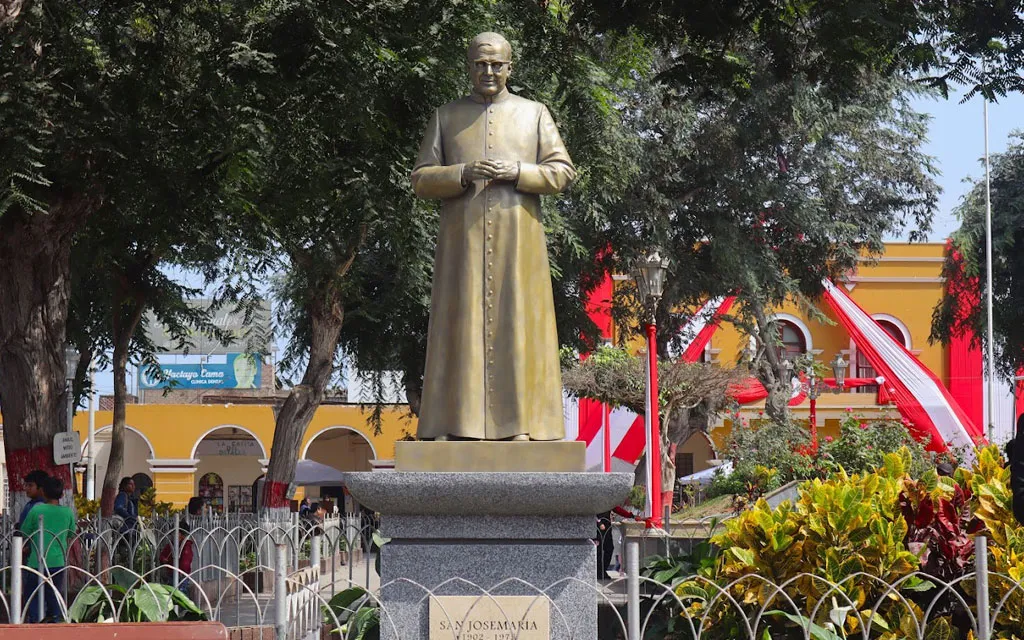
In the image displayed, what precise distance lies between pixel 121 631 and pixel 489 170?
2650 millimetres

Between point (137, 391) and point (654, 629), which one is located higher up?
point (137, 391)

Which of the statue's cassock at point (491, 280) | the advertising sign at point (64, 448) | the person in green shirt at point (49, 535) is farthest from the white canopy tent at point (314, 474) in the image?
the statue's cassock at point (491, 280)

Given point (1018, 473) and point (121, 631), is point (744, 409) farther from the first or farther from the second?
point (121, 631)

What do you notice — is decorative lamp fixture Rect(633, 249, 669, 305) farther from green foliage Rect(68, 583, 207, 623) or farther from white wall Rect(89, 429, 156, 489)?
white wall Rect(89, 429, 156, 489)

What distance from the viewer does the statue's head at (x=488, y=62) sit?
695 centimetres

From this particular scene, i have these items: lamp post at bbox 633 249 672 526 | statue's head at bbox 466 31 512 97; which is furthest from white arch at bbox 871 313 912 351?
statue's head at bbox 466 31 512 97

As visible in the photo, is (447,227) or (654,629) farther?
(654,629)

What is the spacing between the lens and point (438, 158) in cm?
700

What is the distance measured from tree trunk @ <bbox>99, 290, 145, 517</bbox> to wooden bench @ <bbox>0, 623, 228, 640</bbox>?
12579mm

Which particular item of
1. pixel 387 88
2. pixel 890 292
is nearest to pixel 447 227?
pixel 387 88

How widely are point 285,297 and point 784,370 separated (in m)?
11.2

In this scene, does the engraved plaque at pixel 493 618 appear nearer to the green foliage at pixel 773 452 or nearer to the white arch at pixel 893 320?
the green foliage at pixel 773 452

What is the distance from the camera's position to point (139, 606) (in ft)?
25.9

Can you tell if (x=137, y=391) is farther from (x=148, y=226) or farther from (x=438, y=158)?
(x=438, y=158)
